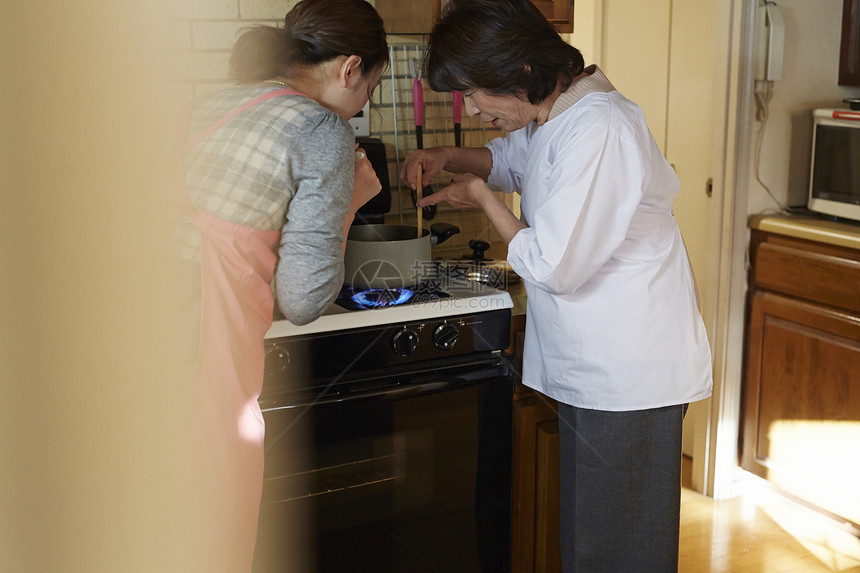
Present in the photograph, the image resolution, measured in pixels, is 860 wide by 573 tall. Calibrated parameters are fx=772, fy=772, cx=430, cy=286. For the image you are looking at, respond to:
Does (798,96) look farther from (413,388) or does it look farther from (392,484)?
(392,484)

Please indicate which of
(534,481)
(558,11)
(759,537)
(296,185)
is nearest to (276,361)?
(296,185)

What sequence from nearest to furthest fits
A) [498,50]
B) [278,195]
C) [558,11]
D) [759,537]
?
[278,195] < [498,50] < [558,11] < [759,537]

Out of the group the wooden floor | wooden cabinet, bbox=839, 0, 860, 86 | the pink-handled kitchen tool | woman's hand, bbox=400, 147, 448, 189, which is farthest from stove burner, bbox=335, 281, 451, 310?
wooden cabinet, bbox=839, 0, 860, 86

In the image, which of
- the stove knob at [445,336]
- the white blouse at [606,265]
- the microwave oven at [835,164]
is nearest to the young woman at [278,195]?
the white blouse at [606,265]

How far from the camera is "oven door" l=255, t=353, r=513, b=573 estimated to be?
1483 millimetres

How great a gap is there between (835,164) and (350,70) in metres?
1.78

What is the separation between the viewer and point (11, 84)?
11cm

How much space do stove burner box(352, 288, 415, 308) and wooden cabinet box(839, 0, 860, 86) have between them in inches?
68.1

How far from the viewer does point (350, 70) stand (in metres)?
1.13

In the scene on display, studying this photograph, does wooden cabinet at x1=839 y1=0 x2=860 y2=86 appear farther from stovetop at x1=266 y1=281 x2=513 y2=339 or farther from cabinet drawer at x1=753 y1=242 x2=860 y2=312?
stovetop at x1=266 y1=281 x2=513 y2=339

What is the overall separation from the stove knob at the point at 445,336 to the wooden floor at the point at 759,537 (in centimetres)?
113

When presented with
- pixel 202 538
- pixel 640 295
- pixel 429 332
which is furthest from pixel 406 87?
pixel 202 538

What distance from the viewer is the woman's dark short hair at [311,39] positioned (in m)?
1.09

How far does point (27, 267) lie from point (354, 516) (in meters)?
1.51
